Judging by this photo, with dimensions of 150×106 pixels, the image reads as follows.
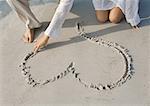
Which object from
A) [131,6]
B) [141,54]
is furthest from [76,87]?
[131,6]

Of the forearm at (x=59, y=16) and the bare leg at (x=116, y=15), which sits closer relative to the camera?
the forearm at (x=59, y=16)

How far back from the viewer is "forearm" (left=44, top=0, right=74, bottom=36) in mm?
2387

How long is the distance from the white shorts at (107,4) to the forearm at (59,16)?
0.81 feet

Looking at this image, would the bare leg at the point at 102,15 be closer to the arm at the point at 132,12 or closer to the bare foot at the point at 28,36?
the arm at the point at 132,12

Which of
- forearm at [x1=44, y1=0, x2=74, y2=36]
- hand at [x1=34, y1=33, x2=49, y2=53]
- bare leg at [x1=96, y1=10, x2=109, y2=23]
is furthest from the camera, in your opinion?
bare leg at [x1=96, y1=10, x2=109, y2=23]

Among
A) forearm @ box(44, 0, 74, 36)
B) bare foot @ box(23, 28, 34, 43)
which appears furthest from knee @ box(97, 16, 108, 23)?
bare foot @ box(23, 28, 34, 43)

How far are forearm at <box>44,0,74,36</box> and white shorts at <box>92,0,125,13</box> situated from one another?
0.81 ft

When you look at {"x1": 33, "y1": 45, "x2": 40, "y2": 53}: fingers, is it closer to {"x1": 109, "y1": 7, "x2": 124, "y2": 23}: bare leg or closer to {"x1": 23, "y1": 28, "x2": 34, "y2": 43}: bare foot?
{"x1": 23, "y1": 28, "x2": 34, "y2": 43}: bare foot

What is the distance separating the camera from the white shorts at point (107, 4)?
254cm

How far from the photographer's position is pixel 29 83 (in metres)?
2.38

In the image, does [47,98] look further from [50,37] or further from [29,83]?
[50,37]

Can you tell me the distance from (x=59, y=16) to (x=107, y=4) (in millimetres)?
377

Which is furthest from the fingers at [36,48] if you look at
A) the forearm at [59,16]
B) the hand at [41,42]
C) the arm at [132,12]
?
the arm at [132,12]

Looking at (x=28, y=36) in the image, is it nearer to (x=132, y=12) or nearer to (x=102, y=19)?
(x=102, y=19)
